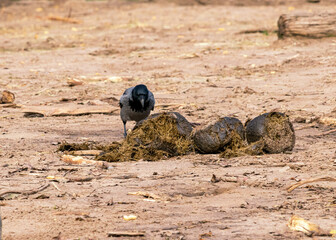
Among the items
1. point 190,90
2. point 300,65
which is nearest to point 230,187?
point 190,90

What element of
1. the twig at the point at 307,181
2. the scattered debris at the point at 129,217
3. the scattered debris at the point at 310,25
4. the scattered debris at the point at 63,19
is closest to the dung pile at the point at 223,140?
the twig at the point at 307,181

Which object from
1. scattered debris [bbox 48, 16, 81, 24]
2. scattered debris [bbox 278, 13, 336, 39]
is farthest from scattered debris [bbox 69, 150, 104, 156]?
scattered debris [bbox 48, 16, 81, 24]

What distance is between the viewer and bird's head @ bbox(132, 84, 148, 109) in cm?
748

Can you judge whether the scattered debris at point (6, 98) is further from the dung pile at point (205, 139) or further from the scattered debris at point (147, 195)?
the scattered debris at point (147, 195)

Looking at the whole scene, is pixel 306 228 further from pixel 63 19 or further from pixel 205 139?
pixel 63 19

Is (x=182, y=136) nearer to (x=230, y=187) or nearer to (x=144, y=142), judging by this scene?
(x=144, y=142)

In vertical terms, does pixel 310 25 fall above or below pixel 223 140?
above

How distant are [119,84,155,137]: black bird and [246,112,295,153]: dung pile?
155 cm

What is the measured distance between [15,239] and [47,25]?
16.0m

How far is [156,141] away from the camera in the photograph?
657 cm

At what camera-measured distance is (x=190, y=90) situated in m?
10.5

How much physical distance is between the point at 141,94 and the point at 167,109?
73.2 inches

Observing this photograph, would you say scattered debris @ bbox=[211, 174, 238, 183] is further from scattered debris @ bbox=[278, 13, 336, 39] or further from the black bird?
scattered debris @ bbox=[278, 13, 336, 39]

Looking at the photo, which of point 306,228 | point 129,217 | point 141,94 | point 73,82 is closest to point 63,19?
point 73,82
